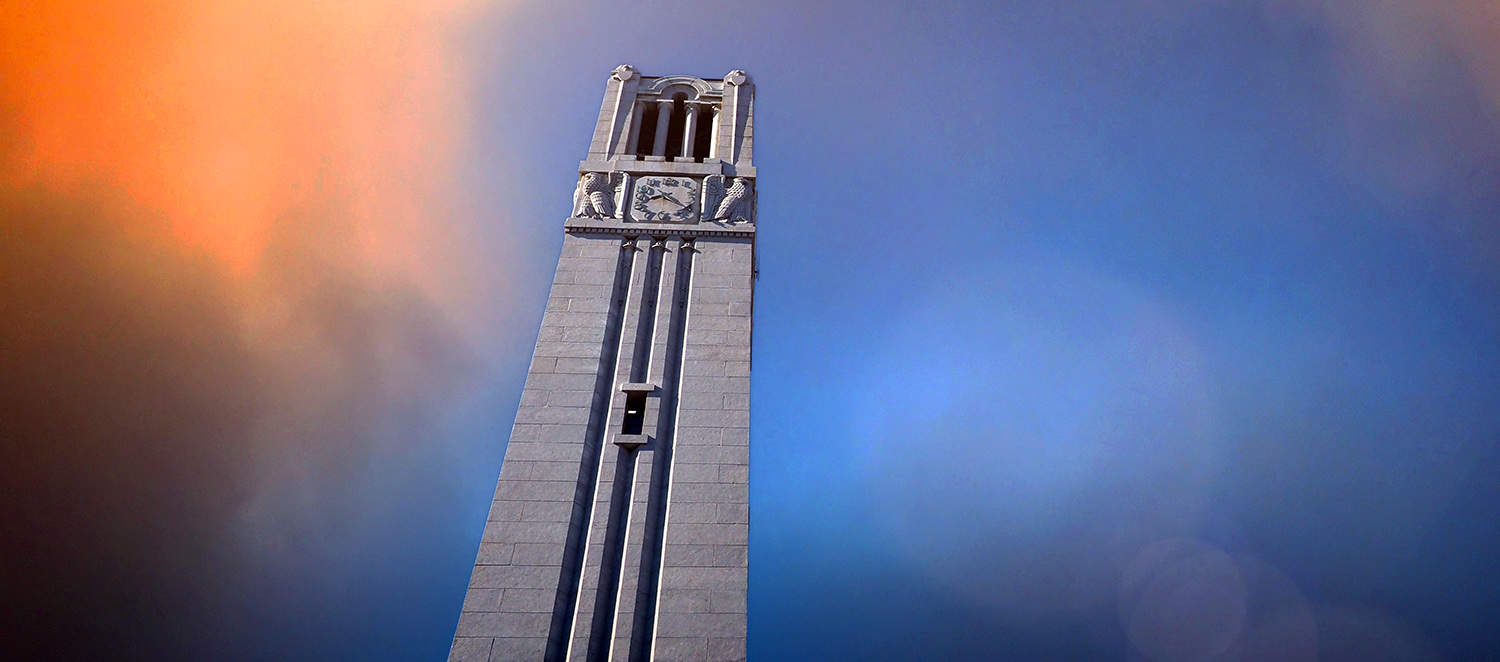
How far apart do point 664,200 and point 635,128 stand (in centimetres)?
556

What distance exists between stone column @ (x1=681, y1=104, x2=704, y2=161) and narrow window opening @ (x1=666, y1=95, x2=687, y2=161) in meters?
0.39

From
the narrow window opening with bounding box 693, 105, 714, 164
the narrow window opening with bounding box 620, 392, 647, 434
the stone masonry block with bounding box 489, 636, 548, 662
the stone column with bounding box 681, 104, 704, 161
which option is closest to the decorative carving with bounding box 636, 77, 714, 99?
the narrow window opening with bounding box 693, 105, 714, 164

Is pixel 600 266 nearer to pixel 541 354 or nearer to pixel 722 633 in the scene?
pixel 541 354

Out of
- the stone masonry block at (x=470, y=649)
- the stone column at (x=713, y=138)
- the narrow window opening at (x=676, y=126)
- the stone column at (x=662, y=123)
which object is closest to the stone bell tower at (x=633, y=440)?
the stone masonry block at (x=470, y=649)

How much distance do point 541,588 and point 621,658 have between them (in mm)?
2320

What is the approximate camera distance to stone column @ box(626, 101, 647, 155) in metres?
30.0

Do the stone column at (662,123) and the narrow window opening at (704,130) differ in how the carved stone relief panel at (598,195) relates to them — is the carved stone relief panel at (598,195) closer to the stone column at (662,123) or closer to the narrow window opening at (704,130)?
the stone column at (662,123)

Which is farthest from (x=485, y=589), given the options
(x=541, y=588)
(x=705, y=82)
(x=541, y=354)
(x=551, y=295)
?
(x=705, y=82)

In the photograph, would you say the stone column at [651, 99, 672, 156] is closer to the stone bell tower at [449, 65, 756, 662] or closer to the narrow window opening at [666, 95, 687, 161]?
the narrow window opening at [666, 95, 687, 161]

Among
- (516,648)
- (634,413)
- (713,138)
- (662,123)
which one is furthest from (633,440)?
(662,123)

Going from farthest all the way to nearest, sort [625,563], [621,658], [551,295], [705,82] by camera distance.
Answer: [705,82]
[551,295]
[625,563]
[621,658]

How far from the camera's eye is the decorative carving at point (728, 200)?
26.5 meters

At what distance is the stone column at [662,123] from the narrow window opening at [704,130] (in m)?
1.22

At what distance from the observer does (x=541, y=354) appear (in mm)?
21984
